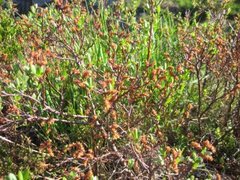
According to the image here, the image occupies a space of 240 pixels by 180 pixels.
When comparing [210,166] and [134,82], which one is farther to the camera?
[210,166]

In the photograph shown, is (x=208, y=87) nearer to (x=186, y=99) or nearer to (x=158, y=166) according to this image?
(x=186, y=99)

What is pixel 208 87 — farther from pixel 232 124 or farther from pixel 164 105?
pixel 164 105

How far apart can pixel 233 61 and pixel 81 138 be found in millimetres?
1145

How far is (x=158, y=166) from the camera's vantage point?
2154 millimetres

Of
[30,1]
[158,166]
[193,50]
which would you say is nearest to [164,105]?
[193,50]

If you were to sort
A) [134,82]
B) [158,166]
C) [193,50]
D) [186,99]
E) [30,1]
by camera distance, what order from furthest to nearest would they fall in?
[30,1] → [186,99] → [193,50] → [134,82] → [158,166]

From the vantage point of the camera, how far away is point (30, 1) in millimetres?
7496

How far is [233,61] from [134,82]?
76 centimetres

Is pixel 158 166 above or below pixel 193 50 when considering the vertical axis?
below

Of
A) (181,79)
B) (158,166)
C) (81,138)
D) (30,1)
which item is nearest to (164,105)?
(181,79)

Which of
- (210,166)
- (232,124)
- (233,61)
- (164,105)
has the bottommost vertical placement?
(210,166)

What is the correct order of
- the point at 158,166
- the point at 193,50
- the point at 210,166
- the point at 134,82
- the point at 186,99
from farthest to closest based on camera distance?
the point at 186,99 → the point at 210,166 → the point at 193,50 → the point at 134,82 → the point at 158,166

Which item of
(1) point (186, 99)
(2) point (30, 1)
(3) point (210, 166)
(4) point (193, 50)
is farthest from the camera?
(2) point (30, 1)

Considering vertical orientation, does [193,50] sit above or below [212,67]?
above
